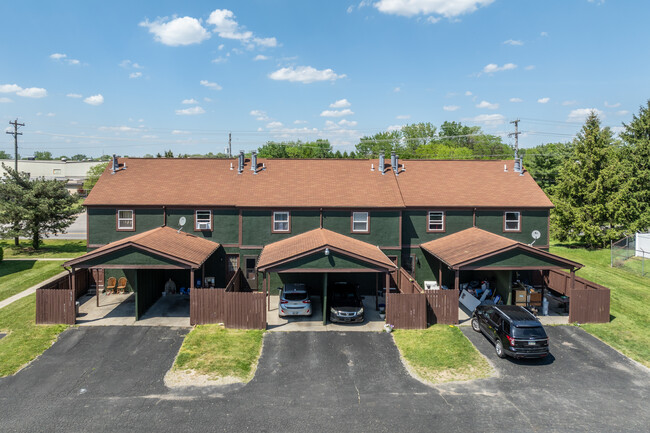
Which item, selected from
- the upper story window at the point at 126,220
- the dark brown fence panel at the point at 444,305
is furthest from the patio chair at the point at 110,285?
the dark brown fence panel at the point at 444,305

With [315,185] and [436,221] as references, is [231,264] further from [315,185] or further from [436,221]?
[436,221]

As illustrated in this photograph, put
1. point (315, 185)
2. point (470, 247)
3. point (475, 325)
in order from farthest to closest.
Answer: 1. point (315, 185)
2. point (470, 247)
3. point (475, 325)

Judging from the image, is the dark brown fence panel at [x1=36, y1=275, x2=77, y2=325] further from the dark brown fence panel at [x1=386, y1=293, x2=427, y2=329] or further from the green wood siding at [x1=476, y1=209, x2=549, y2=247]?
the green wood siding at [x1=476, y1=209, x2=549, y2=247]

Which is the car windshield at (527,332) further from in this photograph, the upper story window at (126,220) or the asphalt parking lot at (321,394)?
the upper story window at (126,220)

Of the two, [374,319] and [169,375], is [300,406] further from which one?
[374,319]

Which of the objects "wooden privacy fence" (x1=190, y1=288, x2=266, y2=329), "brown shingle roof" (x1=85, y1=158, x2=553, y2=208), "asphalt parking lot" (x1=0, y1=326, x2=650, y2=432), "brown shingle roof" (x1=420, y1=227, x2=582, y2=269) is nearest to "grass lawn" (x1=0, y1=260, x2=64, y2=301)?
"brown shingle roof" (x1=85, y1=158, x2=553, y2=208)

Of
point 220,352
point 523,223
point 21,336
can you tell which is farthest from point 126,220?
point 523,223
